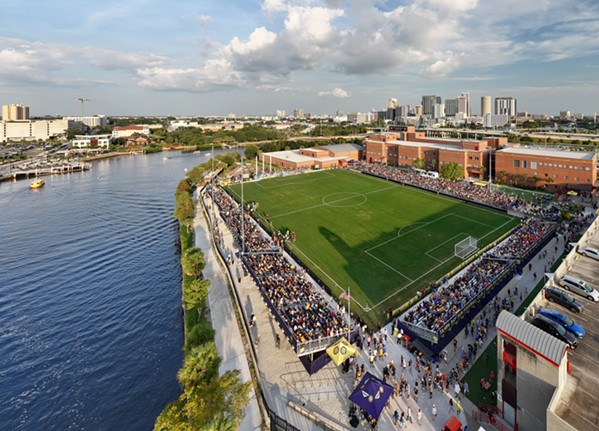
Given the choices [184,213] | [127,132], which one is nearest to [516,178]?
[184,213]

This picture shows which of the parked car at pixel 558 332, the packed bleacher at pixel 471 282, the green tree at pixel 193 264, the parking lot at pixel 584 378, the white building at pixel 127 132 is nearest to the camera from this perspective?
the parking lot at pixel 584 378

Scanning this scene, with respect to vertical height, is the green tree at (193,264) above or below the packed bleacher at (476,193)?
below

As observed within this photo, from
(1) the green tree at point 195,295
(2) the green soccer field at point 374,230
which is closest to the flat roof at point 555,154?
(2) the green soccer field at point 374,230

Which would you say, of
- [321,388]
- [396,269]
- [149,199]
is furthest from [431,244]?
[149,199]

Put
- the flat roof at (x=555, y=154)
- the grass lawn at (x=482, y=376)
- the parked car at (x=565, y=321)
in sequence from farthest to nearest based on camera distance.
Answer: the flat roof at (x=555, y=154), the grass lawn at (x=482, y=376), the parked car at (x=565, y=321)

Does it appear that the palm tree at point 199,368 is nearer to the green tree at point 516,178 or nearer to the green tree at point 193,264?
the green tree at point 193,264

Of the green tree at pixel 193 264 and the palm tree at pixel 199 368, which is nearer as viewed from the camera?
the palm tree at pixel 199 368

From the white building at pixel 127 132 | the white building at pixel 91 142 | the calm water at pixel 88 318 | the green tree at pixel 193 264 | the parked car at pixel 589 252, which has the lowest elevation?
the calm water at pixel 88 318
